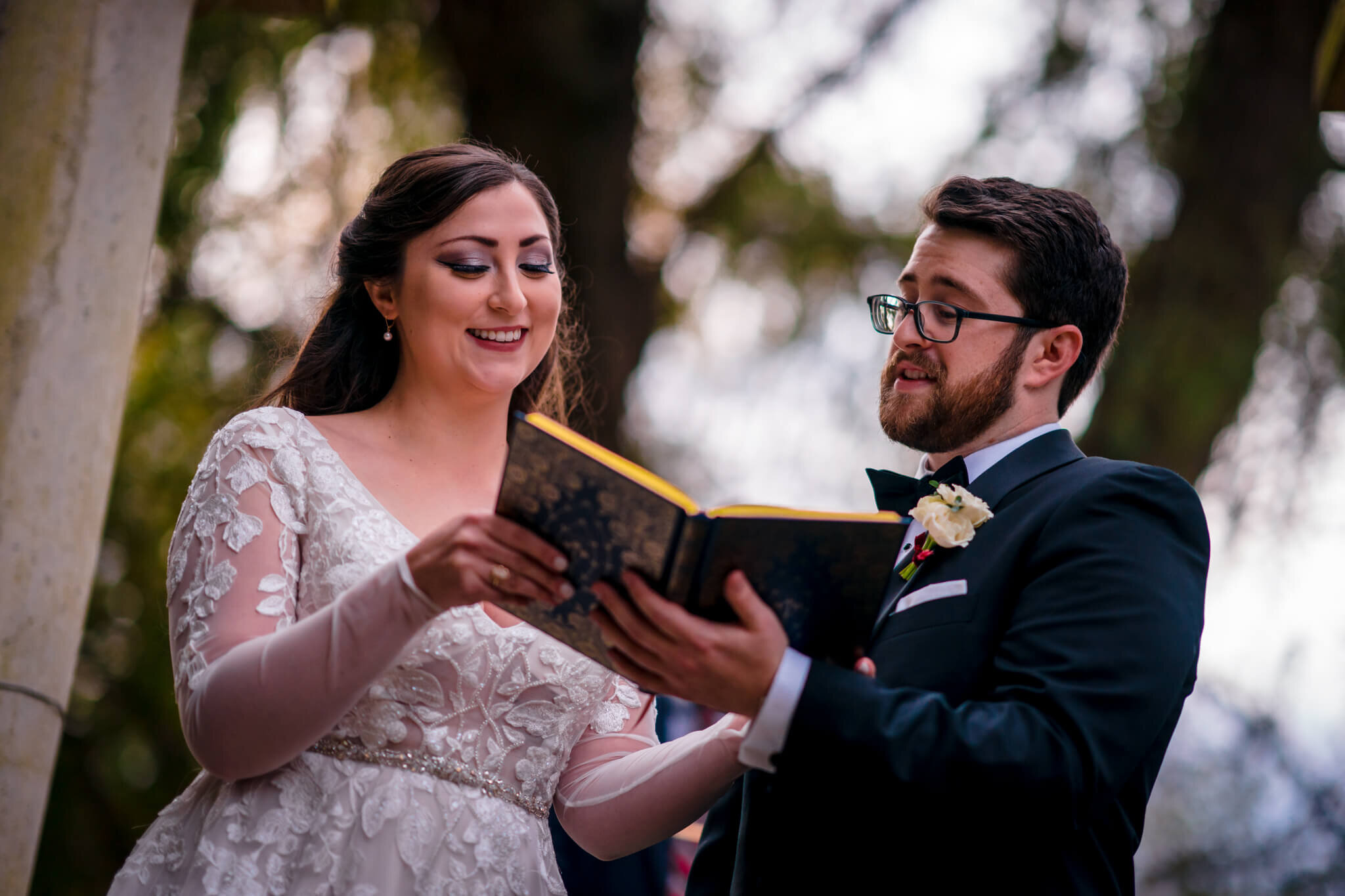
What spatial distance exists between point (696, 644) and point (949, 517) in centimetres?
70

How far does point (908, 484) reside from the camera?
270cm

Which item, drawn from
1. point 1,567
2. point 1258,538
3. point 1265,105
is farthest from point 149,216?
point 1265,105

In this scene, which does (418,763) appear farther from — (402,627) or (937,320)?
(937,320)

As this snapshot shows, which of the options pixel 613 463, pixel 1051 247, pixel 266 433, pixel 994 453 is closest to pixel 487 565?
pixel 613 463

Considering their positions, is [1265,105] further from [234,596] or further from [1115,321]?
[234,596]

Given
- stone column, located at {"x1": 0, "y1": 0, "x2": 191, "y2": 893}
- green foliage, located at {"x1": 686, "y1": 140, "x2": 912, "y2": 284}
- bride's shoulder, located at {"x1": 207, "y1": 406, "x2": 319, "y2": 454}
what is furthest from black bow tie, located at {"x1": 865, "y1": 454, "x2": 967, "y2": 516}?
green foliage, located at {"x1": 686, "y1": 140, "x2": 912, "y2": 284}

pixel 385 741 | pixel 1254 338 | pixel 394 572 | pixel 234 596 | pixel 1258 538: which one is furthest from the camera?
pixel 1254 338

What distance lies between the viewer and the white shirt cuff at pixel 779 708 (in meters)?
2.02

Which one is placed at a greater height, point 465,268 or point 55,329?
point 465,268

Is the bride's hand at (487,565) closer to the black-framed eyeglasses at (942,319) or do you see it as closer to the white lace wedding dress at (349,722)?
the white lace wedding dress at (349,722)

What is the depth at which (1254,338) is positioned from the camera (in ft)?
21.6

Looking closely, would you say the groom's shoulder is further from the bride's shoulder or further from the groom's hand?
the bride's shoulder

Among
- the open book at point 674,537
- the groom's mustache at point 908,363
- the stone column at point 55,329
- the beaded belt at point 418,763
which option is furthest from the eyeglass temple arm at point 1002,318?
the stone column at point 55,329

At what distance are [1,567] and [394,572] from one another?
1283 mm
